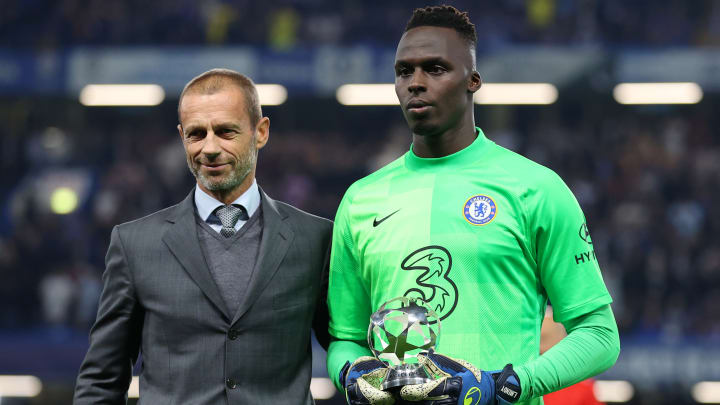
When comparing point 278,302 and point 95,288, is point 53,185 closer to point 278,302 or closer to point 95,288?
point 95,288

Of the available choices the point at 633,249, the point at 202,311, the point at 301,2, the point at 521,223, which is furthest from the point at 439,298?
the point at 301,2

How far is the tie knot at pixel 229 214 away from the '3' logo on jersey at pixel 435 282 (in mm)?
569

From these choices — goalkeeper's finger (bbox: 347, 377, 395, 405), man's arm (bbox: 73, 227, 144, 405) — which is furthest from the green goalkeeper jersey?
man's arm (bbox: 73, 227, 144, 405)

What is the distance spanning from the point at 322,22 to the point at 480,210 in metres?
13.6

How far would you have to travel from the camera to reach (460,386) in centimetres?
257

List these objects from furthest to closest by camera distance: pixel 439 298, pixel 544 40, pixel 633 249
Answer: pixel 544 40 < pixel 633 249 < pixel 439 298

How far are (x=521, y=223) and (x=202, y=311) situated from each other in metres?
0.95

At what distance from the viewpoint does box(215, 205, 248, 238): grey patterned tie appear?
3119mm

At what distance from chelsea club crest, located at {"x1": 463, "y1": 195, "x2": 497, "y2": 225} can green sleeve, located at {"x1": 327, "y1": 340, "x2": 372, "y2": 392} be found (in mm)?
514

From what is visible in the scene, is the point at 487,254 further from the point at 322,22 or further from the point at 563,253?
the point at 322,22

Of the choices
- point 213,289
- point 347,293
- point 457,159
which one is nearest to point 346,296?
point 347,293

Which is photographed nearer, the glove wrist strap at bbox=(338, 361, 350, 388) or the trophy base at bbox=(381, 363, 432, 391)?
the trophy base at bbox=(381, 363, 432, 391)

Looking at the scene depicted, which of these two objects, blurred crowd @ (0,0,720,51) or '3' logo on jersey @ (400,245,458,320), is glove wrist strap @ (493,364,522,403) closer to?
'3' logo on jersey @ (400,245,458,320)

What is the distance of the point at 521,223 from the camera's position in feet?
9.64
